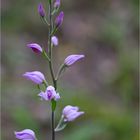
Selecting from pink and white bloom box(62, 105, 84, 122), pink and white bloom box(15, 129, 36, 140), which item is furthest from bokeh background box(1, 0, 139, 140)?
pink and white bloom box(15, 129, 36, 140)

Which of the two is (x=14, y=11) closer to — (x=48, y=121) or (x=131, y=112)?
(x=48, y=121)

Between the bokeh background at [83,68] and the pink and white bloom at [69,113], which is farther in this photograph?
the bokeh background at [83,68]

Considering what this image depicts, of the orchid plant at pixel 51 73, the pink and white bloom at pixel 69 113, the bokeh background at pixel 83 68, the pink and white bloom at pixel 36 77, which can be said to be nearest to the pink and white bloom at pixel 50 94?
the orchid plant at pixel 51 73

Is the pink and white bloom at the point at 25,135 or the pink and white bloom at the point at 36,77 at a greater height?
the pink and white bloom at the point at 36,77

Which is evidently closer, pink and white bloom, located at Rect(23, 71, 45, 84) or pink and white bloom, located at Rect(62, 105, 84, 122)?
pink and white bloom, located at Rect(23, 71, 45, 84)

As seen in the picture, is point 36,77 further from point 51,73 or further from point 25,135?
point 25,135

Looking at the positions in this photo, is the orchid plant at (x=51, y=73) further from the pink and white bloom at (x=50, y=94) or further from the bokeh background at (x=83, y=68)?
the bokeh background at (x=83, y=68)

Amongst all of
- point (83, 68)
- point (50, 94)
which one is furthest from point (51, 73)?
point (83, 68)

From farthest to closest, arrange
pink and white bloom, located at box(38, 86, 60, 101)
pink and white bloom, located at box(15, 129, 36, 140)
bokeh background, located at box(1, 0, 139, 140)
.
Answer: bokeh background, located at box(1, 0, 139, 140) < pink and white bloom, located at box(15, 129, 36, 140) < pink and white bloom, located at box(38, 86, 60, 101)

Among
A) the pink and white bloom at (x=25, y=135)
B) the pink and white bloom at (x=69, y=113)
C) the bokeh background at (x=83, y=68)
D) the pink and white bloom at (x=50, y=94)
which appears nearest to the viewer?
the pink and white bloom at (x=50, y=94)

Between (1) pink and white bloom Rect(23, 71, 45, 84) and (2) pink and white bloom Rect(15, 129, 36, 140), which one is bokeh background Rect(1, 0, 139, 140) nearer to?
(2) pink and white bloom Rect(15, 129, 36, 140)
